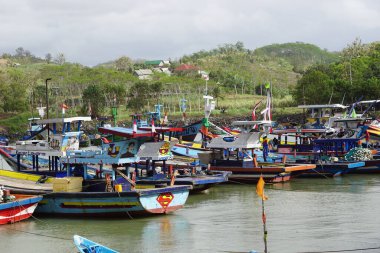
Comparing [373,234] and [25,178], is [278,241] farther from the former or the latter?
[25,178]

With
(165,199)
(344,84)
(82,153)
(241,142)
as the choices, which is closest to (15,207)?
(82,153)

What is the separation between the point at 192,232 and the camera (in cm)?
2077

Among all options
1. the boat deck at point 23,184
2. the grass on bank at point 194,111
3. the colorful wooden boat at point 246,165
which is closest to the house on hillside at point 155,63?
the grass on bank at point 194,111

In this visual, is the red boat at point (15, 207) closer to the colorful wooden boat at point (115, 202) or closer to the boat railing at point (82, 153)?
the colorful wooden boat at point (115, 202)

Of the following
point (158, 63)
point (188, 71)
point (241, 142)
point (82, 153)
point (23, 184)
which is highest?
point (158, 63)

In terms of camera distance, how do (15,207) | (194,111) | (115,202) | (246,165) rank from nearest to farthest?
(15,207) < (115,202) < (246,165) < (194,111)

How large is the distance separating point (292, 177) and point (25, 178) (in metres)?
14.2

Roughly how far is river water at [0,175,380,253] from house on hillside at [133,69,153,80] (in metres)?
80.1

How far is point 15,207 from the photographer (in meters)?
21.9

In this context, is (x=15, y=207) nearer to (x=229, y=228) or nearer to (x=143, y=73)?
(x=229, y=228)

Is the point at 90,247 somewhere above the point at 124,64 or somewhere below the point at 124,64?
below

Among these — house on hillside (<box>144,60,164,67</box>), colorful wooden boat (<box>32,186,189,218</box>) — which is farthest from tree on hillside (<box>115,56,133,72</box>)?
colorful wooden boat (<box>32,186,189,218</box>)

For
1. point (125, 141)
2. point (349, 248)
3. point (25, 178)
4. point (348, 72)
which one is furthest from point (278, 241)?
point (348, 72)

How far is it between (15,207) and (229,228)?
682 centimetres
